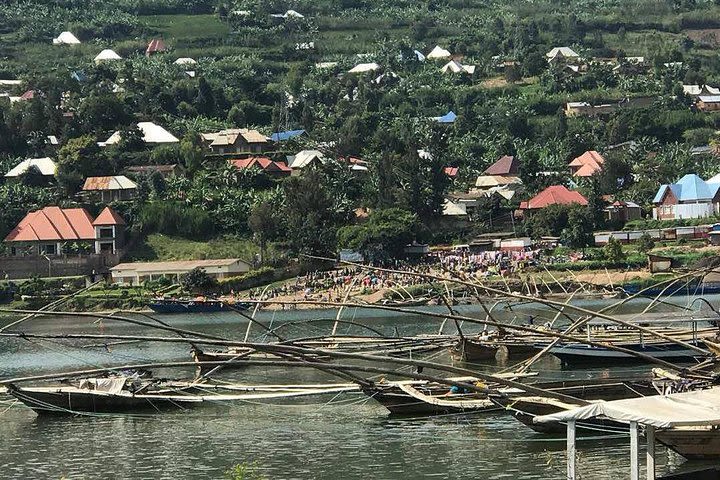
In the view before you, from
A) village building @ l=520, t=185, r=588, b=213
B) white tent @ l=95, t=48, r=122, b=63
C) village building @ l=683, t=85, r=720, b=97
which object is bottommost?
village building @ l=520, t=185, r=588, b=213

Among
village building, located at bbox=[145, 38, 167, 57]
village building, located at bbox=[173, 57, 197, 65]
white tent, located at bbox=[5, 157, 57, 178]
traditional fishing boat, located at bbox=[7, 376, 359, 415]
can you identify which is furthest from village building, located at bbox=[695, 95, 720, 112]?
traditional fishing boat, located at bbox=[7, 376, 359, 415]

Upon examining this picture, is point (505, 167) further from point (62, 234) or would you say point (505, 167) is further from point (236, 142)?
point (62, 234)

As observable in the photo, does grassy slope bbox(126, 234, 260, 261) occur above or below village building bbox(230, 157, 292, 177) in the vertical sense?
below

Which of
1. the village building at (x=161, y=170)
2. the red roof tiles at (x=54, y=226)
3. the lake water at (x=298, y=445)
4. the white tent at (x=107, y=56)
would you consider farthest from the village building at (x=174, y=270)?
the white tent at (x=107, y=56)

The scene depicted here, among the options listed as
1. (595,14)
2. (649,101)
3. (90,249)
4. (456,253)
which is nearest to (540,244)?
(456,253)

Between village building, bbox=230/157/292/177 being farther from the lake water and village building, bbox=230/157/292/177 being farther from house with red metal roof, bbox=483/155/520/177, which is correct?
the lake water

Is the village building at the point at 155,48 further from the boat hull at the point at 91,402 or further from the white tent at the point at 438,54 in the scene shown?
the boat hull at the point at 91,402
